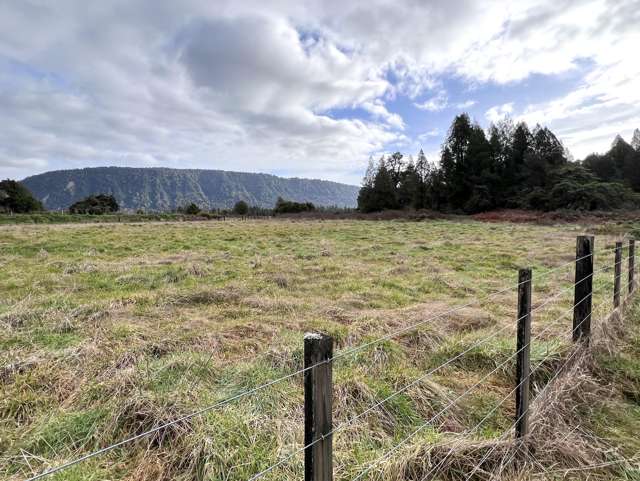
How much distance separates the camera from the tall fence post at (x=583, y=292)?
4090 mm

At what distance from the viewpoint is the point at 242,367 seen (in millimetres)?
3795

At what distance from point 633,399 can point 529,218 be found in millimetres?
33779

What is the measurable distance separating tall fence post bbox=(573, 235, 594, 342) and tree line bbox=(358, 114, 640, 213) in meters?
42.8

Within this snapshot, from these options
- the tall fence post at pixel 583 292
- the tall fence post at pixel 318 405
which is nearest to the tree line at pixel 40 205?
the tall fence post at pixel 583 292

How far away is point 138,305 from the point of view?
248 inches

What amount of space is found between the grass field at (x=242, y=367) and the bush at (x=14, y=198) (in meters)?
68.4

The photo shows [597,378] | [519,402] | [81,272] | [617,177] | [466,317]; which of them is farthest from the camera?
[617,177]

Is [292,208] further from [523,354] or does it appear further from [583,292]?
[523,354]

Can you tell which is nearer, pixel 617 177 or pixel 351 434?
pixel 351 434

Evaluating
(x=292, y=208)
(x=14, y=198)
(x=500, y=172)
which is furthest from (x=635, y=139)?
(x=14, y=198)

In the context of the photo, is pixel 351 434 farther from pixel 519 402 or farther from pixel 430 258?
pixel 430 258

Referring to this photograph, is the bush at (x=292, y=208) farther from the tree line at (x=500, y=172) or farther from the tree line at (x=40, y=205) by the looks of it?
the tree line at (x=500, y=172)

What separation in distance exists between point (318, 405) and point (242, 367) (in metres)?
2.59

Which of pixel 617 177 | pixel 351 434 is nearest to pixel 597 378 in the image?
pixel 351 434
